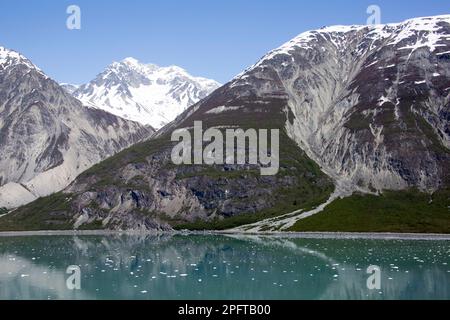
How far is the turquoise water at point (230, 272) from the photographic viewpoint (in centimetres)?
8594

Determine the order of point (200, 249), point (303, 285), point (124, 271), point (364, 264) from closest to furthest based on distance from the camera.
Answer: point (303, 285), point (124, 271), point (364, 264), point (200, 249)

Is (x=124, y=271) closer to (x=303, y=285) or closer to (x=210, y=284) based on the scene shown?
(x=210, y=284)

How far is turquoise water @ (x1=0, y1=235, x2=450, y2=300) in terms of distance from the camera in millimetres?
85938

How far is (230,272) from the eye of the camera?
362 ft
